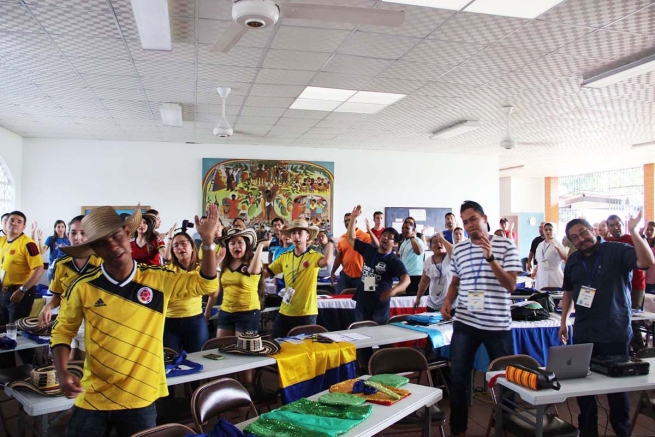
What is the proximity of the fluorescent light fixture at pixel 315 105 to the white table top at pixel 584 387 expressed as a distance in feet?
14.9

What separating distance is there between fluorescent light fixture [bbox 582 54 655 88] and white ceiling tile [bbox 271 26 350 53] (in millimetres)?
2833

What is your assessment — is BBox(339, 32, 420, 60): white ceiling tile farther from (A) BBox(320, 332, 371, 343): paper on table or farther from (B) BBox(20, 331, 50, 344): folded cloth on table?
(B) BBox(20, 331, 50, 344): folded cloth on table

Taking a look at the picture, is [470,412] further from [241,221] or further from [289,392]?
[241,221]

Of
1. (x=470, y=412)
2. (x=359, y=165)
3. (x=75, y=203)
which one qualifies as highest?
(x=359, y=165)

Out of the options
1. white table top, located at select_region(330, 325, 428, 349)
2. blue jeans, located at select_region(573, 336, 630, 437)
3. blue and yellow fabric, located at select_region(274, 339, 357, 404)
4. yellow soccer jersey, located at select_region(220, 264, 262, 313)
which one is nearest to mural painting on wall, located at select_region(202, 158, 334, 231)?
yellow soccer jersey, located at select_region(220, 264, 262, 313)

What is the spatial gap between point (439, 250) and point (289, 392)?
275cm

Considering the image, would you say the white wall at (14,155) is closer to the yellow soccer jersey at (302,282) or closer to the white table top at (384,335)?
the yellow soccer jersey at (302,282)

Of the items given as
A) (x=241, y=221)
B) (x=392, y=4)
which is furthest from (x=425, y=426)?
(x=241, y=221)

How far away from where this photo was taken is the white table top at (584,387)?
9.17ft

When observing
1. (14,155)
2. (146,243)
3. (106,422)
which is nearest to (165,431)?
(106,422)

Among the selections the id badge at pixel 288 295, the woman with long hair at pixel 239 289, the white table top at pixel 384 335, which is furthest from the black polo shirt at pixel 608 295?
the woman with long hair at pixel 239 289

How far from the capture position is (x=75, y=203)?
9.44 m

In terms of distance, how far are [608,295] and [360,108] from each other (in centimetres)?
438

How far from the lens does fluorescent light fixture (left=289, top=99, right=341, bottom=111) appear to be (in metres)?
6.83
